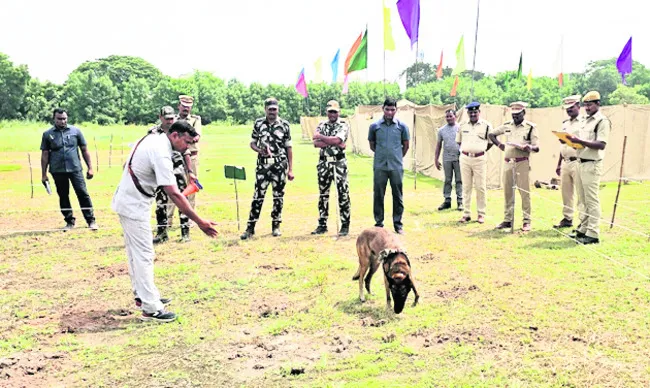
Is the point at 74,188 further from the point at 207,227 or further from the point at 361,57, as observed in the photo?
the point at 361,57

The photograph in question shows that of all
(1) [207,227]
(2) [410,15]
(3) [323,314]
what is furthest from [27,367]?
(2) [410,15]

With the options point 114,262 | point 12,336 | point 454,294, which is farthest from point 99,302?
point 454,294

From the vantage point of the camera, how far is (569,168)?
26.7ft

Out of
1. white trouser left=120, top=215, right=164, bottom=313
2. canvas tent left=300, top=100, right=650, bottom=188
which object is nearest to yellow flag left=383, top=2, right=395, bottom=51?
canvas tent left=300, top=100, right=650, bottom=188

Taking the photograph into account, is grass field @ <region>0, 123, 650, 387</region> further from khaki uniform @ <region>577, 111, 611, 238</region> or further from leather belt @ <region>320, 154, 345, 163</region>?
leather belt @ <region>320, 154, 345, 163</region>

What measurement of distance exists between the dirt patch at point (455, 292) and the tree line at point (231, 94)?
4391cm

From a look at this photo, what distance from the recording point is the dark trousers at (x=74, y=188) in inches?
344

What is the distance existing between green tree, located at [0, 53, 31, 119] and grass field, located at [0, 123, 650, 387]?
46188 millimetres

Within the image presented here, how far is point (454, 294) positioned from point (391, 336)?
54.1 inches

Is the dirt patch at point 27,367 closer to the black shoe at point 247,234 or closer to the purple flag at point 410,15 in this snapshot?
the black shoe at point 247,234

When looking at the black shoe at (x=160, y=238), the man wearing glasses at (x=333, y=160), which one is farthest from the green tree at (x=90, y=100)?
the man wearing glasses at (x=333, y=160)

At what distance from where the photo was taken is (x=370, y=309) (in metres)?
5.25

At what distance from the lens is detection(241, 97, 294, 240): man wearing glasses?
320 inches

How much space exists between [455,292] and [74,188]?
21.5ft
